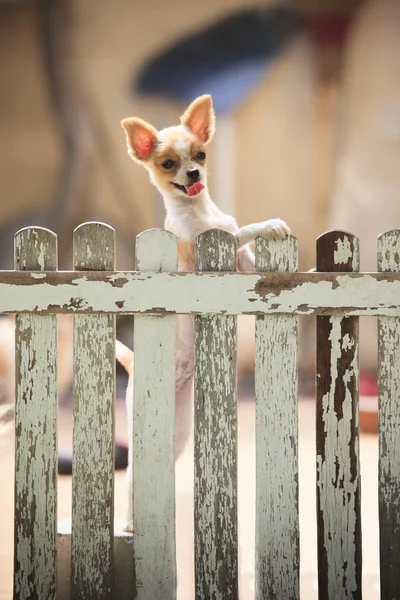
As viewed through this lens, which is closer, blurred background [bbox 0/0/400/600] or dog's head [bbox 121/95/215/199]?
dog's head [bbox 121/95/215/199]

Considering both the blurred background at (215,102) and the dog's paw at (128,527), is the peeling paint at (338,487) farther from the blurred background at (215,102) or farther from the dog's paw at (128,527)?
the blurred background at (215,102)

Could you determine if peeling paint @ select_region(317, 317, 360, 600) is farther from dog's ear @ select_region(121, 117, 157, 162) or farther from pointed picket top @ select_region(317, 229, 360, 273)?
dog's ear @ select_region(121, 117, 157, 162)

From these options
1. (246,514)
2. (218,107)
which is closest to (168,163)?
(246,514)

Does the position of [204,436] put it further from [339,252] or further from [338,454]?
[339,252]

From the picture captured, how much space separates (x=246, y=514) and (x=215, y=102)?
11.2 feet

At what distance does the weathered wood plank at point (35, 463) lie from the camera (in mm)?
1336

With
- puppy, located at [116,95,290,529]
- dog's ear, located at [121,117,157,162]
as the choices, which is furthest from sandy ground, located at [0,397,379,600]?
dog's ear, located at [121,117,157,162]

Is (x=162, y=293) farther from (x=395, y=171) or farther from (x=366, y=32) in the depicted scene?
(x=366, y=32)

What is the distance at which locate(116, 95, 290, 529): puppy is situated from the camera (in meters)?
1.60

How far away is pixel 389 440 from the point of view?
4.38 feet

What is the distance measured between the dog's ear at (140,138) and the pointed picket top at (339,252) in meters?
0.58

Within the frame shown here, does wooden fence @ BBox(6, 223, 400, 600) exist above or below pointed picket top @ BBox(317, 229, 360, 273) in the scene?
below

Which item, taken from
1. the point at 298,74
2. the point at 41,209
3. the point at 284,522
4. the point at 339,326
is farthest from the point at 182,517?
the point at 298,74

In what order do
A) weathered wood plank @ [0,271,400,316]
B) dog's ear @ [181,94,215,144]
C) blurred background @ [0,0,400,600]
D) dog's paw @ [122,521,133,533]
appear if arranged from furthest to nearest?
1. blurred background @ [0,0,400,600]
2. dog's ear @ [181,94,215,144]
3. dog's paw @ [122,521,133,533]
4. weathered wood plank @ [0,271,400,316]
